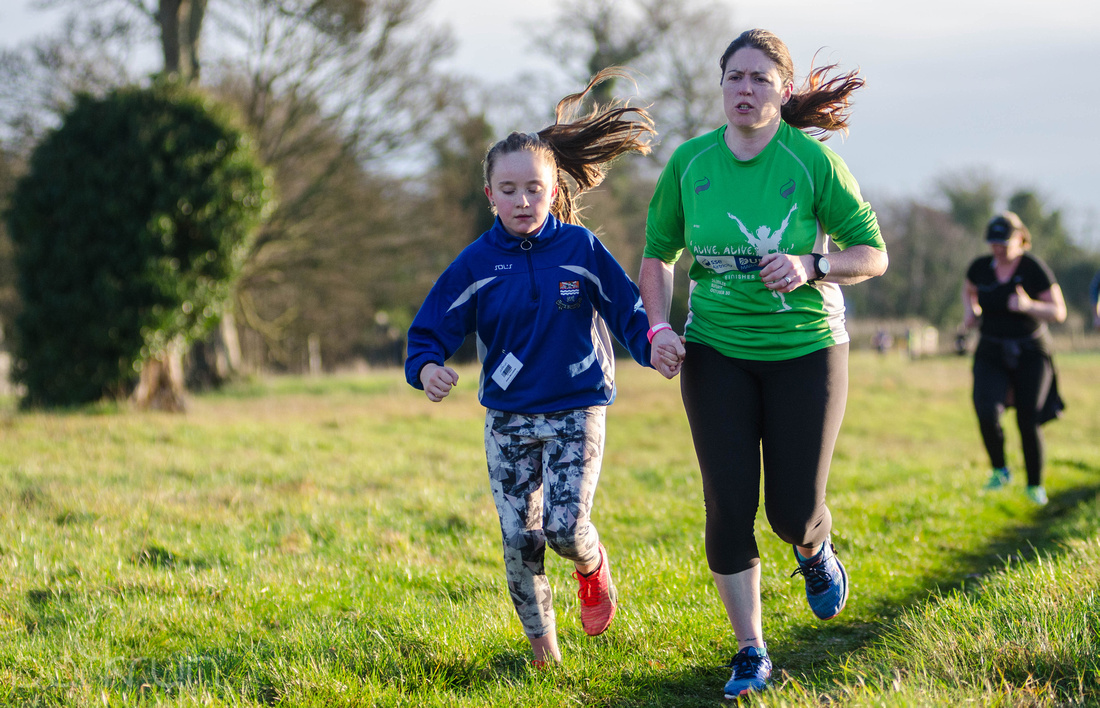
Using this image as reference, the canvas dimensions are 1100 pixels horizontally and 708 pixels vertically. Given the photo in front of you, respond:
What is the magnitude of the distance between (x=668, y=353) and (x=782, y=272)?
517mm

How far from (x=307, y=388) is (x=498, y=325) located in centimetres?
1592

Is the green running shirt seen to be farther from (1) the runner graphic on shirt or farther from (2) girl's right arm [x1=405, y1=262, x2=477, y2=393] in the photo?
(2) girl's right arm [x1=405, y1=262, x2=477, y2=393]

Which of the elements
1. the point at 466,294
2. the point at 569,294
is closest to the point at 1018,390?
the point at 569,294

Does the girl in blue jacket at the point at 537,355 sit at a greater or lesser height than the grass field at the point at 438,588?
greater

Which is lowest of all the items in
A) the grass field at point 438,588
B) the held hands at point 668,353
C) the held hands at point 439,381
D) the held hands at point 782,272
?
the grass field at point 438,588

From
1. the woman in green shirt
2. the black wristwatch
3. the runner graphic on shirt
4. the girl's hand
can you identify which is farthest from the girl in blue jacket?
the girl's hand

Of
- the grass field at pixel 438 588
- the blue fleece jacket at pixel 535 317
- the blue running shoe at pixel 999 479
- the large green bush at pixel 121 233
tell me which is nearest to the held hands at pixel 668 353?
the blue fleece jacket at pixel 535 317

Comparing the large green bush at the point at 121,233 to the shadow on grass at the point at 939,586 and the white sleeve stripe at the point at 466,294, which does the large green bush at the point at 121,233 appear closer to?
the white sleeve stripe at the point at 466,294

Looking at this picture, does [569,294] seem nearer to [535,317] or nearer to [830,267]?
[535,317]

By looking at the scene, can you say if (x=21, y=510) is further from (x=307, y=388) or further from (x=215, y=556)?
(x=307, y=388)

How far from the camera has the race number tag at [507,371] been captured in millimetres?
3498

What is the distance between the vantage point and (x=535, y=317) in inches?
139

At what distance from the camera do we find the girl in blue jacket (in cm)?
348

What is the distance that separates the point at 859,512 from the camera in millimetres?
6695
